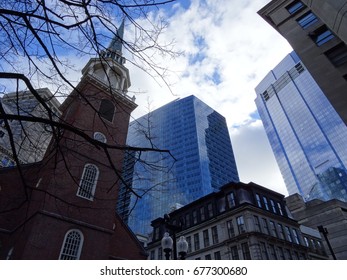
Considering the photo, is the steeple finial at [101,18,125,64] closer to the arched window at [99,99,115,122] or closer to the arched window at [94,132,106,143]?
the arched window at [94,132,106,143]

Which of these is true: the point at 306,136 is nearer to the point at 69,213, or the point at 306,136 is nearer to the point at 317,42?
the point at 317,42

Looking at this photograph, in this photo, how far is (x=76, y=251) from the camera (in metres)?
15.6

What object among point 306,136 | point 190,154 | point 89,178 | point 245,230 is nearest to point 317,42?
point 245,230

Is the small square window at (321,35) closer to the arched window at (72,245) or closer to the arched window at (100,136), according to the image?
the arched window at (100,136)

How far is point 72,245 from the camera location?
15.6 metres

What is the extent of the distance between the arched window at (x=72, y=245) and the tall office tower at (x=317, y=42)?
18387 millimetres

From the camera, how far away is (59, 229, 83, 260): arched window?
1505cm

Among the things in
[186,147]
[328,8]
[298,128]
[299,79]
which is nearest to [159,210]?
[186,147]

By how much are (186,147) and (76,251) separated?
10332cm

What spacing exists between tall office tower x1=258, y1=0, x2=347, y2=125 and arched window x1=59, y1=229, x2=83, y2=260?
1839 cm

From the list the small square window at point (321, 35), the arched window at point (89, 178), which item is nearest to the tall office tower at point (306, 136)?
the small square window at point (321, 35)

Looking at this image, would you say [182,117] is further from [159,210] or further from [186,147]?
[159,210]

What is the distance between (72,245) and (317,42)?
25.8 meters
